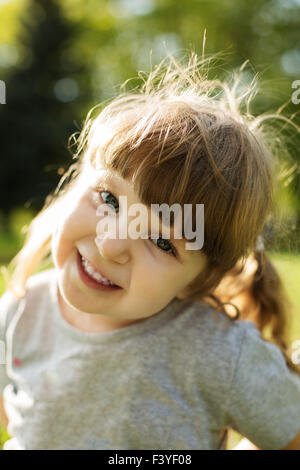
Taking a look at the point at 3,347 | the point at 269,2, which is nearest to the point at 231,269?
the point at 3,347

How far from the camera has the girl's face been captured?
133 cm

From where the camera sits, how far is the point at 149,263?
1331 mm

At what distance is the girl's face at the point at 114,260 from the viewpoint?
1.33 meters

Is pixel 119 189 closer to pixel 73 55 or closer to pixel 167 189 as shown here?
pixel 167 189

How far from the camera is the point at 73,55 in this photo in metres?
13.8

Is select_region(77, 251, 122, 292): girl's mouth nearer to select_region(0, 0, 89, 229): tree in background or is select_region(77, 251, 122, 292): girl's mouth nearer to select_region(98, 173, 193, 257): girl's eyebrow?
select_region(98, 173, 193, 257): girl's eyebrow

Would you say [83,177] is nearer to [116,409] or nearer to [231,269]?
[231,269]

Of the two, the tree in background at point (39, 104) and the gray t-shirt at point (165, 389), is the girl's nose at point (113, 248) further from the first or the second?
the tree in background at point (39, 104)

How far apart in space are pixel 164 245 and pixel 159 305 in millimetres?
182

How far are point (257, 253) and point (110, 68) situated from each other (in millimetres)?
16581

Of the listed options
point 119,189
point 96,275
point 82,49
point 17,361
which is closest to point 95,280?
point 96,275

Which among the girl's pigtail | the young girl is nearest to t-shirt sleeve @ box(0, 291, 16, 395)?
the young girl
